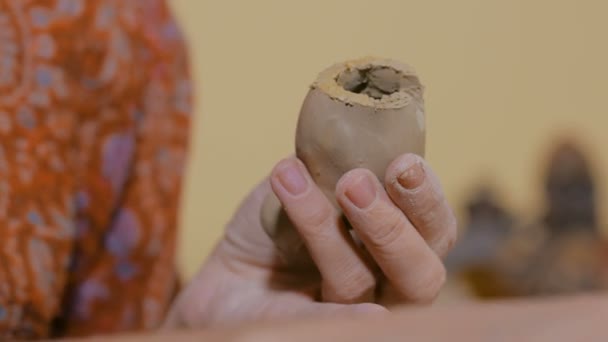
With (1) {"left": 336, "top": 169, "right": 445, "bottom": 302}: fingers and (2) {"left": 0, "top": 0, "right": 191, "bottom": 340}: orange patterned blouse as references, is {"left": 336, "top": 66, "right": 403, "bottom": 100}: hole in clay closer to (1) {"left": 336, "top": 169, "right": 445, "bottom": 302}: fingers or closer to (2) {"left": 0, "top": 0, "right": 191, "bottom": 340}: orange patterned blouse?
(1) {"left": 336, "top": 169, "right": 445, "bottom": 302}: fingers

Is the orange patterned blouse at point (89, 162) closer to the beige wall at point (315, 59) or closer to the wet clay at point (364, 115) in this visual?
the beige wall at point (315, 59)

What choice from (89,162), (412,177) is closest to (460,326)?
(412,177)

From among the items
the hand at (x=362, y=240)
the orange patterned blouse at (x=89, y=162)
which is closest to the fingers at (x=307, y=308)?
the hand at (x=362, y=240)

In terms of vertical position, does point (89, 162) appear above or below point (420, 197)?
below

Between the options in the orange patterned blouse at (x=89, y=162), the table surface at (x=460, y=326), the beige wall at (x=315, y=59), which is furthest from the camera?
the orange patterned blouse at (x=89, y=162)

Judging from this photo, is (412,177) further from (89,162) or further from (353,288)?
(89,162)

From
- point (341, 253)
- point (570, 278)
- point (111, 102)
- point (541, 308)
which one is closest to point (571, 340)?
point (541, 308)
